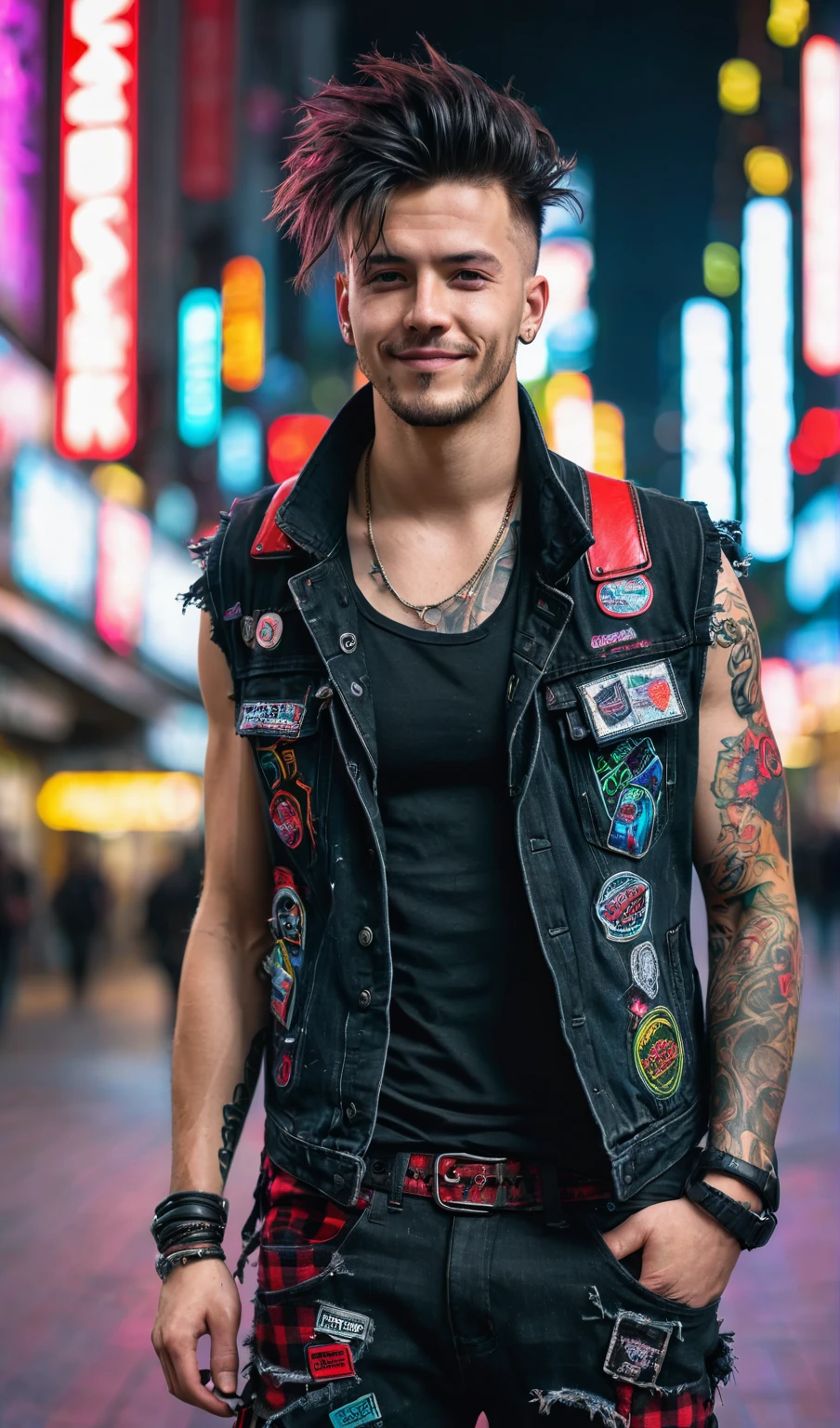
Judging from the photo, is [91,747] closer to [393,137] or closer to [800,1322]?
[800,1322]

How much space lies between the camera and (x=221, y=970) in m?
2.64

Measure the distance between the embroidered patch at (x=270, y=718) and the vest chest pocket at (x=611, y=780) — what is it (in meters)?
0.41

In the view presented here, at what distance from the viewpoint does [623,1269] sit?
7.28 ft

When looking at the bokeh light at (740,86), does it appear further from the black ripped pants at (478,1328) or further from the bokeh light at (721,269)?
the black ripped pants at (478,1328)

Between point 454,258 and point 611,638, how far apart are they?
0.64 meters

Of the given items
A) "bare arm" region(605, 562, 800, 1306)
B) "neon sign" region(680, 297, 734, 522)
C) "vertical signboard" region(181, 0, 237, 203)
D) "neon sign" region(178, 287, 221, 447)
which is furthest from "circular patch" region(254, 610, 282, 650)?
"neon sign" region(680, 297, 734, 522)

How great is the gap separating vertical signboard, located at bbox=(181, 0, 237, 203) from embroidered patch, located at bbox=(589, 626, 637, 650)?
31.1m

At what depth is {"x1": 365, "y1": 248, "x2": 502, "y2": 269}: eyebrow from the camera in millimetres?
2387

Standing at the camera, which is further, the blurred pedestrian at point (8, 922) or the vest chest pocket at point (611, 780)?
the blurred pedestrian at point (8, 922)

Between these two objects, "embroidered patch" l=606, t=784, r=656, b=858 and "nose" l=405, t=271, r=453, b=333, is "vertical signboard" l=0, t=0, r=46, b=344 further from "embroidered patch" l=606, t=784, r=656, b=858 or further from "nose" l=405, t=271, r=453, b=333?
"embroidered patch" l=606, t=784, r=656, b=858

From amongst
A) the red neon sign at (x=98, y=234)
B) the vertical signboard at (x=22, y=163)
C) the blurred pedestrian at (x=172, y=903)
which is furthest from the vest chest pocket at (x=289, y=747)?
the red neon sign at (x=98, y=234)

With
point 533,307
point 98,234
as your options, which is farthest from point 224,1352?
point 98,234

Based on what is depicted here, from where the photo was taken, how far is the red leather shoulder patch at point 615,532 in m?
2.46

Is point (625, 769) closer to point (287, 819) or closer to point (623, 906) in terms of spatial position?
point (623, 906)
